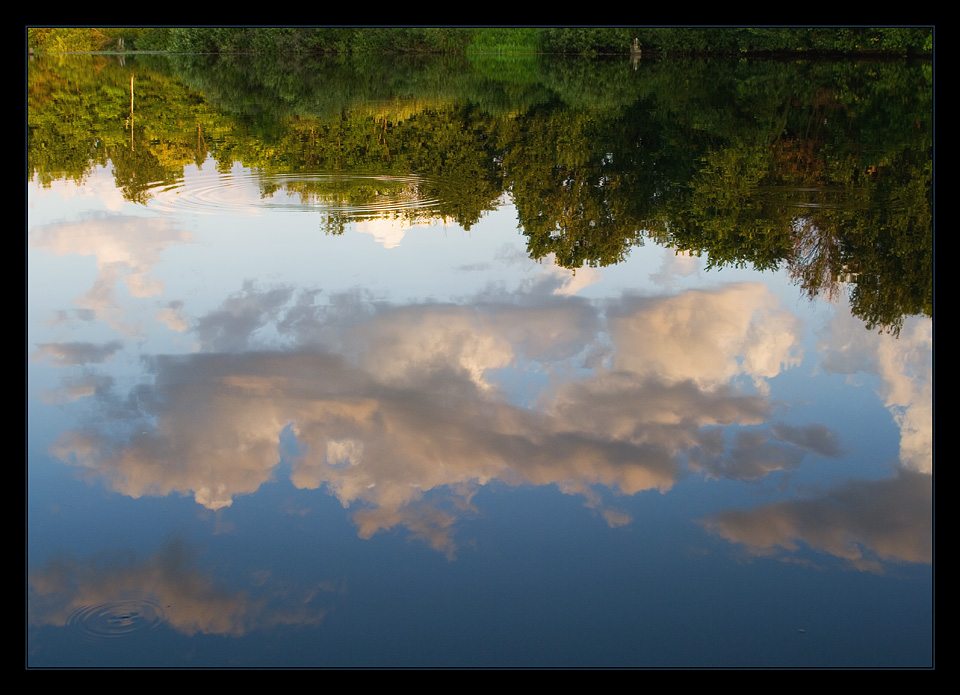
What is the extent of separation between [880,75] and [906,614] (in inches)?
1183

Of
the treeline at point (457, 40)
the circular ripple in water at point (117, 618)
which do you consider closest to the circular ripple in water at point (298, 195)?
the circular ripple in water at point (117, 618)

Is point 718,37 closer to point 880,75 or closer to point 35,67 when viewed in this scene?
point 880,75

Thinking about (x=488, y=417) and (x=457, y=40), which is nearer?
(x=488, y=417)

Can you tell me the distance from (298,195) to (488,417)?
7.28m

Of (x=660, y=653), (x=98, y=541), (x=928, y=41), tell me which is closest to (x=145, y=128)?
(x=98, y=541)

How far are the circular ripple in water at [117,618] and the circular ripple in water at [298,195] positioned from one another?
24.3 ft

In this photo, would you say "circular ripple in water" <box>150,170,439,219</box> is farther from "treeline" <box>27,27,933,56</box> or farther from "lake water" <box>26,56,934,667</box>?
"treeline" <box>27,27,933,56</box>

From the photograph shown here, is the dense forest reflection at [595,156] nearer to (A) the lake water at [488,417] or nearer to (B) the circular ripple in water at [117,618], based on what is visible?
(A) the lake water at [488,417]

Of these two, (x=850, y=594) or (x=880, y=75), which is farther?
(x=880, y=75)

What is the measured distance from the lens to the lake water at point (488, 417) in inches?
167

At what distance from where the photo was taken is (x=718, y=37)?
4347 cm

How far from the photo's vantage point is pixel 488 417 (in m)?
6.07

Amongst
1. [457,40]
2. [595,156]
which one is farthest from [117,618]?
[457,40]

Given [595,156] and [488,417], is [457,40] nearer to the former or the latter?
[595,156]
